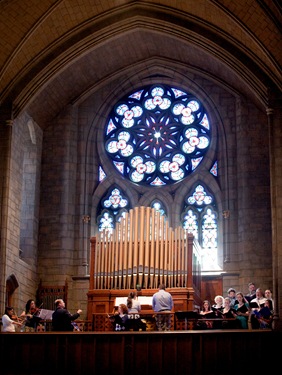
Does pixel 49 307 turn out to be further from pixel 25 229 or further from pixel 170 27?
pixel 170 27

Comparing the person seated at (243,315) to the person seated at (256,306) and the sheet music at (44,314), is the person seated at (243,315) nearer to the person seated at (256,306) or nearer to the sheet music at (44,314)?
the person seated at (256,306)

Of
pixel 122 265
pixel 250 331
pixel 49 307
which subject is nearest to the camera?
pixel 250 331

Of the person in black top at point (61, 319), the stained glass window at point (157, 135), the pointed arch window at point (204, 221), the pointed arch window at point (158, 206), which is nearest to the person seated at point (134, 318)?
the person in black top at point (61, 319)

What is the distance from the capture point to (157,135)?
2247 centimetres

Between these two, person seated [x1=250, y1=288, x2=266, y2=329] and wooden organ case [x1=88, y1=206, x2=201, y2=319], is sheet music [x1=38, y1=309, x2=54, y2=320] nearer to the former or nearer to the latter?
wooden organ case [x1=88, y1=206, x2=201, y2=319]

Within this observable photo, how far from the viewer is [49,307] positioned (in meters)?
20.9

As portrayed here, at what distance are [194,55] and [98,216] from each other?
490cm

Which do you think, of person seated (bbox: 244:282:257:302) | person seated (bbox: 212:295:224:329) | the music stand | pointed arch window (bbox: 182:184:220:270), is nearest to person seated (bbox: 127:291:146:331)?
the music stand

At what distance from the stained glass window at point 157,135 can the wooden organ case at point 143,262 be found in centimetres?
241

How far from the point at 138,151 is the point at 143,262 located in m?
4.17

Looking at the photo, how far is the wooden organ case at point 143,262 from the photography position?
18.9 meters

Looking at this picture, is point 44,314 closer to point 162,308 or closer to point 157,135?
point 162,308

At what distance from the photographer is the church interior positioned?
62.3 feet
